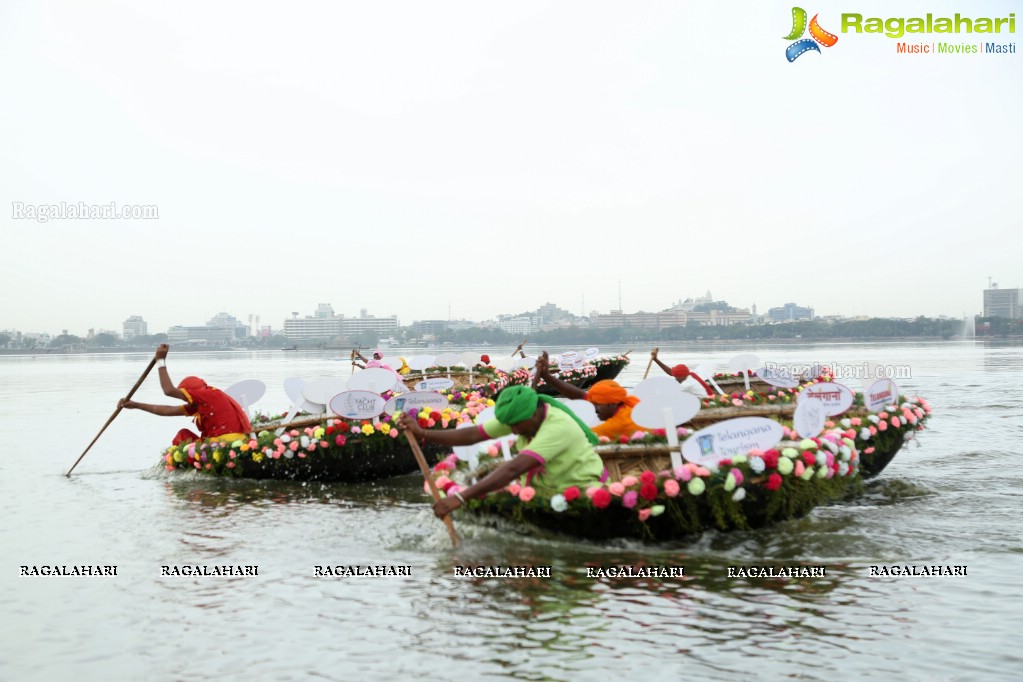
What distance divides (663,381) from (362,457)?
187 inches

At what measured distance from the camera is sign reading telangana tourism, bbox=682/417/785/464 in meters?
8.81

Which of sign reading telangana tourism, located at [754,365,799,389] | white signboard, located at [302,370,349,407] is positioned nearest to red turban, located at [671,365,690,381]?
sign reading telangana tourism, located at [754,365,799,389]

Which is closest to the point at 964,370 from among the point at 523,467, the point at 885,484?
the point at 885,484

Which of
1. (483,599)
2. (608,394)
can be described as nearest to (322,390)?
(608,394)

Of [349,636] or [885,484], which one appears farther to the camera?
[885,484]

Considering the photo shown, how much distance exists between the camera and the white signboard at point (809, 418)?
9.79m

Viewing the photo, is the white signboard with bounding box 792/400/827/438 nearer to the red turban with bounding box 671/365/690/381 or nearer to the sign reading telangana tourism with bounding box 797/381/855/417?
the sign reading telangana tourism with bounding box 797/381/855/417

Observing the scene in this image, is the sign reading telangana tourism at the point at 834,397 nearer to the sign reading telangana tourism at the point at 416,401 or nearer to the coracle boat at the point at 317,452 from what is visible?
the coracle boat at the point at 317,452

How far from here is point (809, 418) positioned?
32.6ft

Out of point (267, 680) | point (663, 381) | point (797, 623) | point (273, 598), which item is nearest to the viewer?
point (267, 680)

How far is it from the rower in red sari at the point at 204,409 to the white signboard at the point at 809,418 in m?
7.99

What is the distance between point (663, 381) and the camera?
10.9m

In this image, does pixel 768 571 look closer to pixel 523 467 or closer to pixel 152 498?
pixel 523 467

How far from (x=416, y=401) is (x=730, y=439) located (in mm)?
6023
